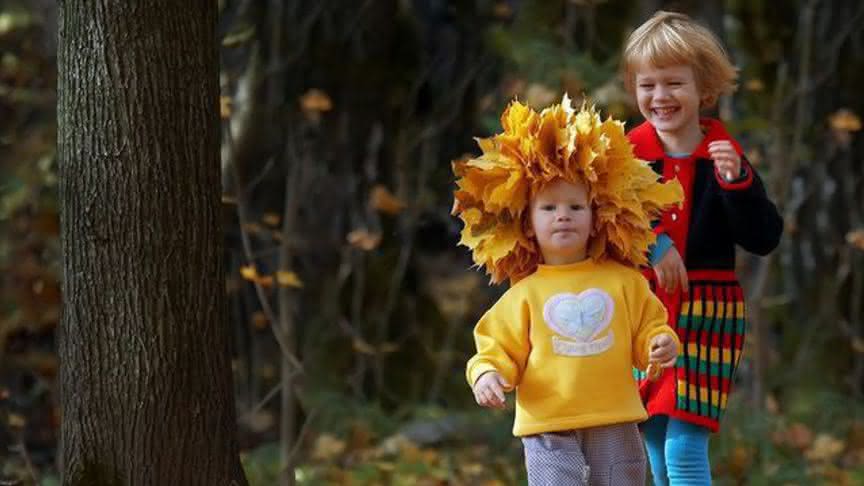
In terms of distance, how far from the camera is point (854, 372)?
7.34 meters

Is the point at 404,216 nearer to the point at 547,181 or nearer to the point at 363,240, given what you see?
the point at 363,240

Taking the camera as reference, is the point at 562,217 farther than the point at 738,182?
No

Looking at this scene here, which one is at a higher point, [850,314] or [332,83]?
[332,83]

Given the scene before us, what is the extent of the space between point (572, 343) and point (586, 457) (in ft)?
0.98

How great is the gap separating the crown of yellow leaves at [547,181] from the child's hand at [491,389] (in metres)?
0.31

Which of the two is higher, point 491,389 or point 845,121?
point 845,121

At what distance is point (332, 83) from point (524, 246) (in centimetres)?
350

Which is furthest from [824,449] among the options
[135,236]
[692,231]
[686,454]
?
[135,236]

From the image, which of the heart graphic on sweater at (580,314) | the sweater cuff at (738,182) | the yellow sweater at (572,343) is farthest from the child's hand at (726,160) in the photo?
the heart graphic on sweater at (580,314)

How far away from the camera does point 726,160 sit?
3.80 metres

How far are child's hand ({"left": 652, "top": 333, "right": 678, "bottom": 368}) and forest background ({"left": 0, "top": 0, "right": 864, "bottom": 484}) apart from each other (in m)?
2.96

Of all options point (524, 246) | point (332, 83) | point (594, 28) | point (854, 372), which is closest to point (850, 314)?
point (854, 372)

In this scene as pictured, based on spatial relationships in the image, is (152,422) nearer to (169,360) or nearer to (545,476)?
(169,360)

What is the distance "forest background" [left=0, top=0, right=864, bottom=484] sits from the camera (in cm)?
660
